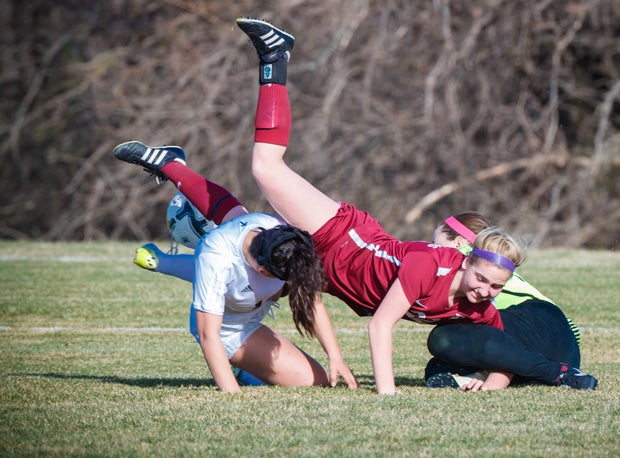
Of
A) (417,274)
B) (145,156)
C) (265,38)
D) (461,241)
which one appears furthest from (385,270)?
(145,156)

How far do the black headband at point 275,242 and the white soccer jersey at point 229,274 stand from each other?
0.20m

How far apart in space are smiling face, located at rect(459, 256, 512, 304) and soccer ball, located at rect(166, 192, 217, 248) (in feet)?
6.00

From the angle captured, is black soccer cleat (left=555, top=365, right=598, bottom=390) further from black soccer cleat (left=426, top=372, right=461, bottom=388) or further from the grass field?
black soccer cleat (left=426, top=372, right=461, bottom=388)

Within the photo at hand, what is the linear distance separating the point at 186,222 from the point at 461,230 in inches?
66.5

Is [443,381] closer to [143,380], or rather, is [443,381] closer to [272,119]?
[143,380]

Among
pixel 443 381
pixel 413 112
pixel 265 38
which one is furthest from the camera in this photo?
pixel 413 112

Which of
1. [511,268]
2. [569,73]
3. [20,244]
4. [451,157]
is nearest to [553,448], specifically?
[511,268]

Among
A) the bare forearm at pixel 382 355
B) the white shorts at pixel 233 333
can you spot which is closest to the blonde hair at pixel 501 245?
the bare forearm at pixel 382 355

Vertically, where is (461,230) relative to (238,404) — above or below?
above

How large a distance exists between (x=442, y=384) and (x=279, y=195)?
1.33 meters

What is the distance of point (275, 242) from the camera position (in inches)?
178

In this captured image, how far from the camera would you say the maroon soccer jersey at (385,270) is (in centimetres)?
484

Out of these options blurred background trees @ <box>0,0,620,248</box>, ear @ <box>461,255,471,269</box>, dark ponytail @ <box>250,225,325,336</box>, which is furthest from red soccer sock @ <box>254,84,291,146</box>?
blurred background trees @ <box>0,0,620,248</box>

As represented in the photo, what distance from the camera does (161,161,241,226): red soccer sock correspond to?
19.1 ft
